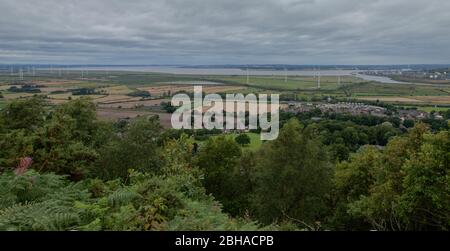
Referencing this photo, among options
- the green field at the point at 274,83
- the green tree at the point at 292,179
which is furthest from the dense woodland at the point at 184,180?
the green field at the point at 274,83

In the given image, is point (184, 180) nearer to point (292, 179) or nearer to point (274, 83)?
point (292, 179)

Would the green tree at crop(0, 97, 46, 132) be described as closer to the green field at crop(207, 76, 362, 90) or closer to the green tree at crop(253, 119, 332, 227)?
the green tree at crop(253, 119, 332, 227)

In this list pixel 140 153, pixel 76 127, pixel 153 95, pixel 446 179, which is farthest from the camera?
pixel 153 95

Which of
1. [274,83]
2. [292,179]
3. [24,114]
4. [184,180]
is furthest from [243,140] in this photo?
[274,83]

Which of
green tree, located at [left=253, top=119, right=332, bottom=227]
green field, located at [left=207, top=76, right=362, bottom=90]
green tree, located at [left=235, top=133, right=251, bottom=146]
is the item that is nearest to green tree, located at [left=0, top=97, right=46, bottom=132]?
green tree, located at [left=253, top=119, right=332, bottom=227]

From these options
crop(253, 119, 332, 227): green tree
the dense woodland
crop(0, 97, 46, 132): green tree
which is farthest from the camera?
crop(0, 97, 46, 132): green tree

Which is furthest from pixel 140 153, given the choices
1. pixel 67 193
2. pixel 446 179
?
pixel 446 179

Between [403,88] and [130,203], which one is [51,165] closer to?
[130,203]

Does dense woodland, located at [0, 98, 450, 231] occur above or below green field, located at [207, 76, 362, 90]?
below
